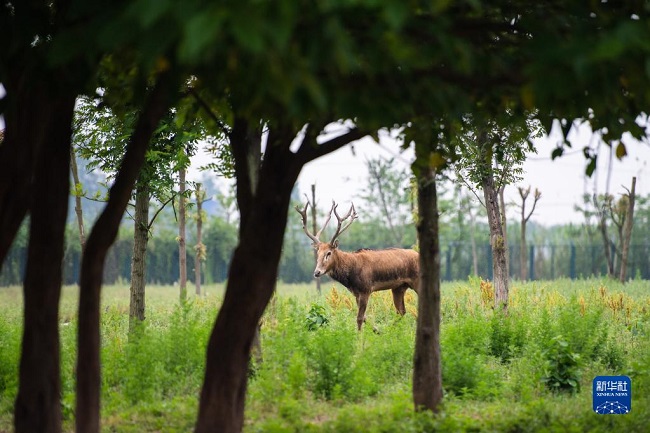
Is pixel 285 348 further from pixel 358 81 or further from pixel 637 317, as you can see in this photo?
pixel 637 317

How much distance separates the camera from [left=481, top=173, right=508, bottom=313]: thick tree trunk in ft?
57.6

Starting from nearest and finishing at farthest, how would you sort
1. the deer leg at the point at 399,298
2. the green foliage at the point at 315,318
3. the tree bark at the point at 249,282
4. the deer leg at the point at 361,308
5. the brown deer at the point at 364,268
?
the tree bark at the point at 249,282 < the green foliage at the point at 315,318 < the deer leg at the point at 361,308 < the brown deer at the point at 364,268 < the deer leg at the point at 399,298

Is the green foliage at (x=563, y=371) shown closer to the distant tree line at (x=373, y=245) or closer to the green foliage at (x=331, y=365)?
the green foliage at (x=331, y=365)

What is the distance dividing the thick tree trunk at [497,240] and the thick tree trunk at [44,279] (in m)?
10.3

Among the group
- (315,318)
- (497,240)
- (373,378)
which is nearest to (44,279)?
(373,378)

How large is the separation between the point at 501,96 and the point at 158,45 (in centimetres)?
352

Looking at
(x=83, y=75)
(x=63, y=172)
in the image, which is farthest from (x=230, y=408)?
(x=83, y=75)

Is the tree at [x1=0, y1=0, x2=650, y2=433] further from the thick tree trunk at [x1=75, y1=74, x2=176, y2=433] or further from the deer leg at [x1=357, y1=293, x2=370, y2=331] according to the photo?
the deer leg at [x1=357, y1=293, x2=370, y2=331]

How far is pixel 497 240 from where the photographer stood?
58.0 feet

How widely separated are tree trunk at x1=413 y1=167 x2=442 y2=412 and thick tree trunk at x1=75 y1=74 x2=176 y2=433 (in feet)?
8.53

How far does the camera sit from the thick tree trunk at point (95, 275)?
808 cm

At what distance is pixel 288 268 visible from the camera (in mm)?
57469

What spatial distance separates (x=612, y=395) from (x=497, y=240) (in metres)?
7.27

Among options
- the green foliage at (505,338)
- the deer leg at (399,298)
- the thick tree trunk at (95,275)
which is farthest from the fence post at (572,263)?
the thick tree trunk at (95,275)
